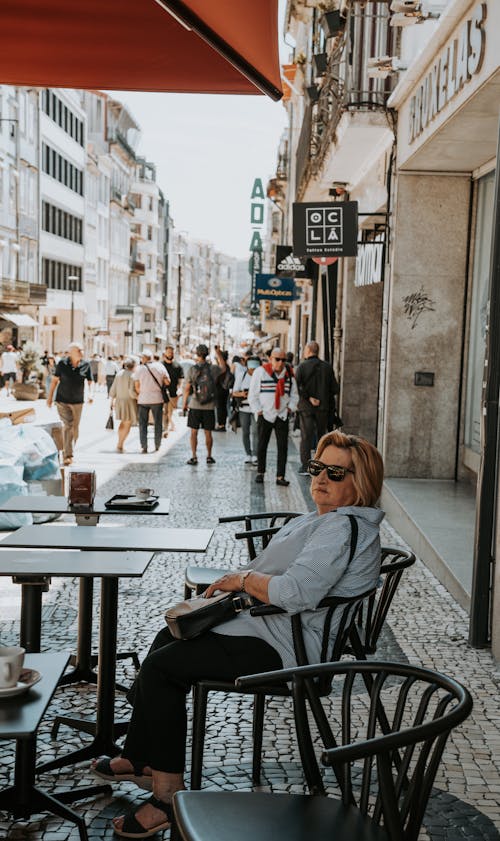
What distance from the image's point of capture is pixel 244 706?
5.19 m

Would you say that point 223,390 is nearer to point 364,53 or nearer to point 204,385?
point 204,385

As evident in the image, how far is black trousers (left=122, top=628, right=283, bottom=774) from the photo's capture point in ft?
12.6

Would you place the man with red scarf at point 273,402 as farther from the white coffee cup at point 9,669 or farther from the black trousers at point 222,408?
the white coffee cup at point 9,669

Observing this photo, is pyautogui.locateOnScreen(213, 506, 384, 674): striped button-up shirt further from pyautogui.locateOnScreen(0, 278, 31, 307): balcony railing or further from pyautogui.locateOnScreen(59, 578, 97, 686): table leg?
pyautogui.locateOnScreen(0, 278, 31, 307): balcony railing

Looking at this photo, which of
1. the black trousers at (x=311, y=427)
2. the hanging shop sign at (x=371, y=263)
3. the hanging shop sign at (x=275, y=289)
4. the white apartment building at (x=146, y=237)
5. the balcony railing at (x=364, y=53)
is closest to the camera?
the balcony railing at (x=364, y=53)

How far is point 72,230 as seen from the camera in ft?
214

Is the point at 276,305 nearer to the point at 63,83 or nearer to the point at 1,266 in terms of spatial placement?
the point at 1,266

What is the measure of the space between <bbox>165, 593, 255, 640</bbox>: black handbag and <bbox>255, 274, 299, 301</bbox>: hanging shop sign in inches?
1063

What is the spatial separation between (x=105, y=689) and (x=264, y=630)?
2.89 ft

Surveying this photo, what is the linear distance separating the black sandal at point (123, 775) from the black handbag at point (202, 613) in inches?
22.0

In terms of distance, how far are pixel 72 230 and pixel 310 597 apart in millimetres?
63558

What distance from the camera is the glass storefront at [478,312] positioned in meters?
11.0

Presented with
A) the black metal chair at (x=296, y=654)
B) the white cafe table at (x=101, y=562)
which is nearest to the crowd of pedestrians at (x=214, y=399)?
the white cafe table at (x=101, y=562)

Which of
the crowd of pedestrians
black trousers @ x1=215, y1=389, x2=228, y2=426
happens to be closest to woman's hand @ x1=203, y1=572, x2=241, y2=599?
the crowd of pedestrians
